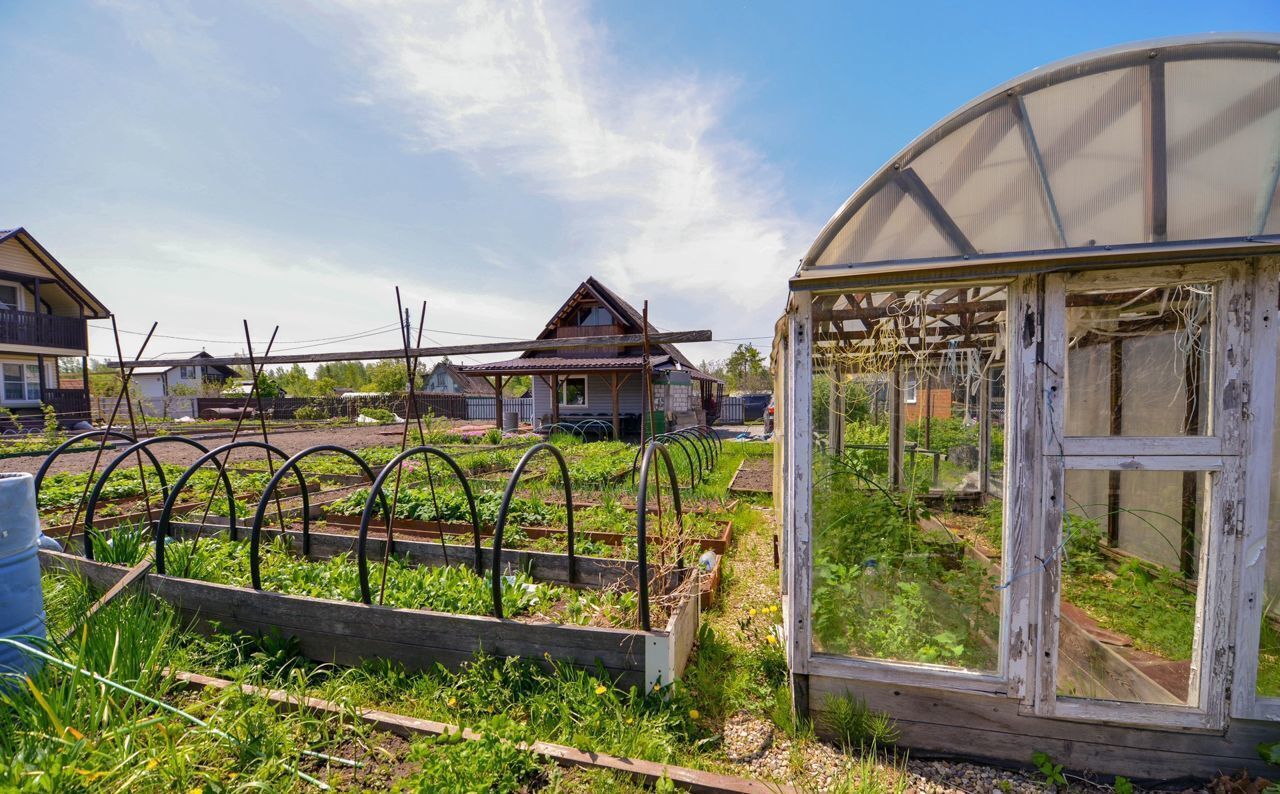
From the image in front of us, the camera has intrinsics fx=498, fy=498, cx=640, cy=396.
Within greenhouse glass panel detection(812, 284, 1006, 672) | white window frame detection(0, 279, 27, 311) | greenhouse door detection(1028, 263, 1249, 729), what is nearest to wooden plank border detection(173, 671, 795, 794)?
greenhouse glass panel detection(812, 284, 1006, 672)

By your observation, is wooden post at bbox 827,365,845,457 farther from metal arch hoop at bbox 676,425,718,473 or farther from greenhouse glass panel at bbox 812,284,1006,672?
metal arch hoop at bbox 676,425,718,473

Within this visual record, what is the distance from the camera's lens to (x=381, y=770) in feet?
7.70

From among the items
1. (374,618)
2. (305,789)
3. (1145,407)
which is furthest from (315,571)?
(1145,407)

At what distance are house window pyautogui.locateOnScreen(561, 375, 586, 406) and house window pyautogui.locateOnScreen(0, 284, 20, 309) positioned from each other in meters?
22.1

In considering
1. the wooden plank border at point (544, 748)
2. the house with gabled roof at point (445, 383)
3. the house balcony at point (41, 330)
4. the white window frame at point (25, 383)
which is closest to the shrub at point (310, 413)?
the house balcony at point (41, 330)

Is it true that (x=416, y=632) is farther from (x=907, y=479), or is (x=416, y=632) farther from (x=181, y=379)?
(x=181, y=379)

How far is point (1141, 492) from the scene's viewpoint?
3.60m

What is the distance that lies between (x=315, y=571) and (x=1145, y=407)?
6473 mm

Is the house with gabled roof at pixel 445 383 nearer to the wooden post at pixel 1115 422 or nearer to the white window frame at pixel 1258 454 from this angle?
the wooden post at pixel 1115 422

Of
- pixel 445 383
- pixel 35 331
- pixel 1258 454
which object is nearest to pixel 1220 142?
pixel 1258 454

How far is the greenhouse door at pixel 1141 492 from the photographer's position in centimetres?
227

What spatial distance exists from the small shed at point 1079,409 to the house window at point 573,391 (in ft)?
59.7

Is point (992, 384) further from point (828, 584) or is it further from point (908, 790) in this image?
point (908, 790)

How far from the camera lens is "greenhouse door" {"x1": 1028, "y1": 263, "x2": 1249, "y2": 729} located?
227cm
